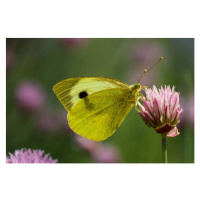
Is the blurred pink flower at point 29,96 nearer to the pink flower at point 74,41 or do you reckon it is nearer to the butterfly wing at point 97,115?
the pink flower at point 74,41

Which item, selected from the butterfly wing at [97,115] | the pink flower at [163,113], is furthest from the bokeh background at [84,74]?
the pink flower at [163,113]

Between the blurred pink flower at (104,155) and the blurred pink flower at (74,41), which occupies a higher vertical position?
the blurred pink flower at (74,41)

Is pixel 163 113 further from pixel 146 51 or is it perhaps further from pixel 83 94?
pixel 146 51

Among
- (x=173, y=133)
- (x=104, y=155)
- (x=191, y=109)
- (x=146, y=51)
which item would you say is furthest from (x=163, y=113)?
(x=146, y=51)

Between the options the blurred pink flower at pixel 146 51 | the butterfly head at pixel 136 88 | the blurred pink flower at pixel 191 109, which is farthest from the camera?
the blurred pink flower at pixel 146 51

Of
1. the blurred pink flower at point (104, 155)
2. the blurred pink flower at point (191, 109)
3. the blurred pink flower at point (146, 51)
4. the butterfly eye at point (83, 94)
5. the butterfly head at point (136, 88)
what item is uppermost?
the blurred pink flower at point (146, 51)

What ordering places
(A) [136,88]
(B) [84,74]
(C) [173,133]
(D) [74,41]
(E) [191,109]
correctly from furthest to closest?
(B) [84,74], (D) [74,41], (E) [191,109], (A) [136,88], (C) [173,133]
